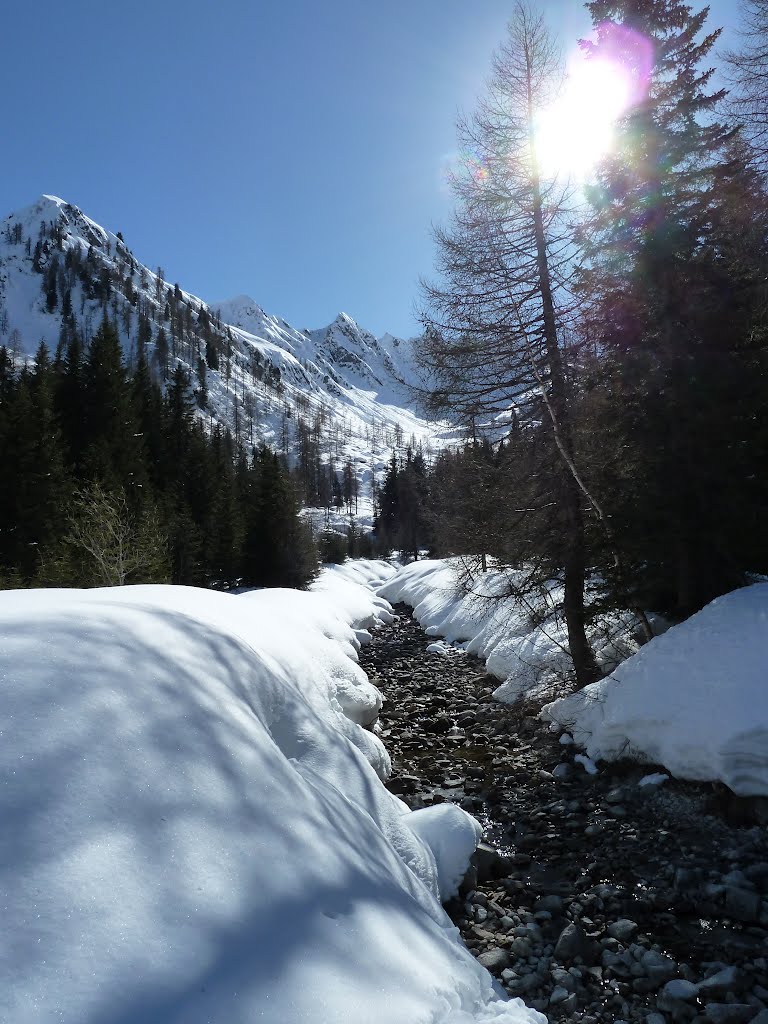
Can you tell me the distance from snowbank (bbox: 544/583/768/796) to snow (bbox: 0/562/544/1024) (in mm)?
3274

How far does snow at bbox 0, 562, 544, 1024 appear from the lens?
72.0 inches

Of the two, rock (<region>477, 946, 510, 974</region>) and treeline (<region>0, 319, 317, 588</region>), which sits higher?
treeline (<region>0, 319, 317, 588</region>)

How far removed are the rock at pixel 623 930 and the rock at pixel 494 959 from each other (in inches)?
35.6

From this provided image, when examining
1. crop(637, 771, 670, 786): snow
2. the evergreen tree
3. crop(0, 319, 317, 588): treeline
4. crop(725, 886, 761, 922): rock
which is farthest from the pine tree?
the evergreen tree

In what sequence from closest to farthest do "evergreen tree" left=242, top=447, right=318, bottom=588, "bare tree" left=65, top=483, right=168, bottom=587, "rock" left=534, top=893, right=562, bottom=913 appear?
"rock" left=534, top=893, right=562, bottom=913
"bare tree" left=65, top=483, right=168, bottom=587
"evergreen tree" left=242, top=447, right=318, bottom=588

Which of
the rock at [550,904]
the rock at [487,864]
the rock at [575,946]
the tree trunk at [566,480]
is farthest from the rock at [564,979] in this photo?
the tree trunk at [566,480]

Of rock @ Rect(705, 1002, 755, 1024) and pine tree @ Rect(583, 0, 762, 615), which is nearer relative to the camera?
rock @ Rect(705, 1002, 755, 1024)

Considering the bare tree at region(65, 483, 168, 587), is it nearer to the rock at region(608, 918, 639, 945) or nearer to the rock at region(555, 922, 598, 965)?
the rock at region(555, 922, 598, 965)

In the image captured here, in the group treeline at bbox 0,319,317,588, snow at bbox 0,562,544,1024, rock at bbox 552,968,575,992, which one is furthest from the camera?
treeline at bbox 0,319,317,588

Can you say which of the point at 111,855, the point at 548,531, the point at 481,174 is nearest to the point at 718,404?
the point at 548,531

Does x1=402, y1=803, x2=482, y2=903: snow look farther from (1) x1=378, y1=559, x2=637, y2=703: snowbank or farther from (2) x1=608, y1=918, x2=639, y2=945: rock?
(1) x1=378, y1=559, x2=637, y2=703: snowbank

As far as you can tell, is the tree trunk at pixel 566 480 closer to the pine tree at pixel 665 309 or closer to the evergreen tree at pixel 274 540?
the pine tree at pixel 665 309

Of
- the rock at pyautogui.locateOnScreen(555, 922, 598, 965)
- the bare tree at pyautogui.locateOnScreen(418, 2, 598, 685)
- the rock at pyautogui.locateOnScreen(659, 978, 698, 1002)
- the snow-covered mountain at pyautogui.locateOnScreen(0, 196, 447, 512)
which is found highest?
the snow-covered mountain at pyautogui.locateOnScreen(0, 196, 447, 512)

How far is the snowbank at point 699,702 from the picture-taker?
17.5 ft
